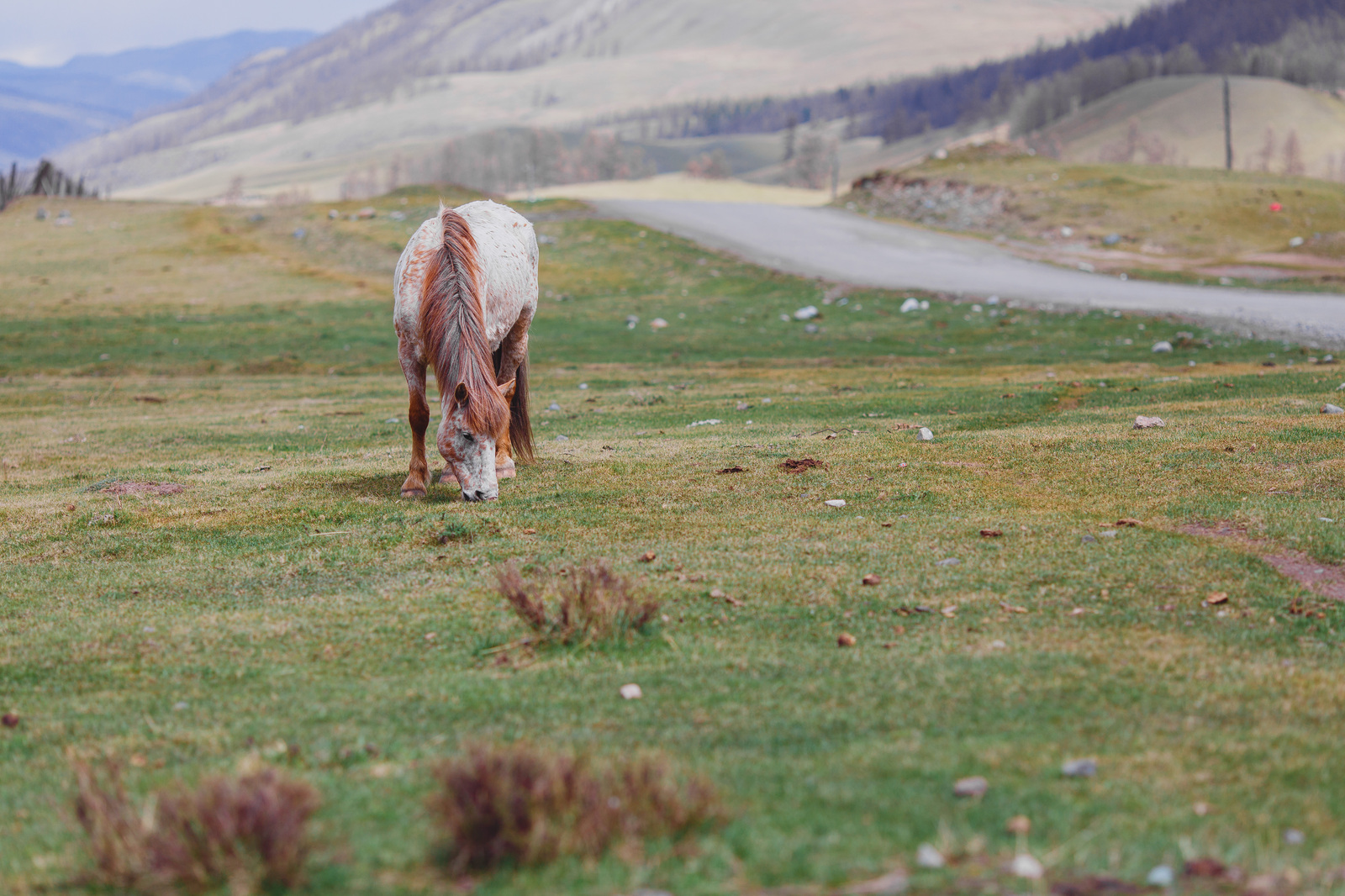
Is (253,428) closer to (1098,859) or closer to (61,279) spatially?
(1098,859)

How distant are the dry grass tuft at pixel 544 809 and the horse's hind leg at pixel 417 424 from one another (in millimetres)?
8342

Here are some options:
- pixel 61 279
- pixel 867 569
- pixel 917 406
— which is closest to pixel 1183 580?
pixel 867 569

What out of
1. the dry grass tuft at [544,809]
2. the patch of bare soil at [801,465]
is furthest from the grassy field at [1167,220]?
the dry grass tuft at [544,809]

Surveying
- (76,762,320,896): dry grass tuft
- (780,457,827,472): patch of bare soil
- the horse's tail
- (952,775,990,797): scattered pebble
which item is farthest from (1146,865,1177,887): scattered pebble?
the horse's tail

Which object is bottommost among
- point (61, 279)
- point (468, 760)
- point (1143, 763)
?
point (1143, 763)

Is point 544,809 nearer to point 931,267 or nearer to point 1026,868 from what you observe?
point 1026,868

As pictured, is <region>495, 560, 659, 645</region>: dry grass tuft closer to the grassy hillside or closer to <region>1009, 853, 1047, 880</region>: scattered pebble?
<region>1009, 853, 1047, 880</region>: scattered pebble

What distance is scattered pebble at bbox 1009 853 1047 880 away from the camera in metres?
4.16

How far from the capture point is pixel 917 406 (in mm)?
18359

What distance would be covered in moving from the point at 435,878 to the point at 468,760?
619 millimetres

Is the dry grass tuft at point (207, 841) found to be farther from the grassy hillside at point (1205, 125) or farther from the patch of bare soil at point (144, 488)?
the grassy hillside at point (1205, 125)

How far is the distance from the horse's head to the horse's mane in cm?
1

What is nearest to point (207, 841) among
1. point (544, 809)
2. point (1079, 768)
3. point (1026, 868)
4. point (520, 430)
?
point (544, 809)

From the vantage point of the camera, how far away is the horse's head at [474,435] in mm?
11180
